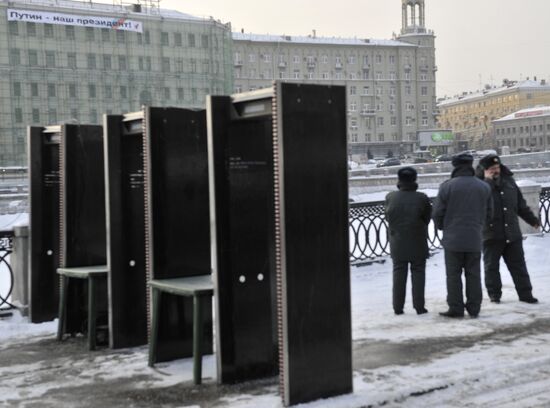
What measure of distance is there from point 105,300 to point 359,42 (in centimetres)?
12114

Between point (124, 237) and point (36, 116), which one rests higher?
point (36, 116)


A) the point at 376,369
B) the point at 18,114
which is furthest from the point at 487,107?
the point at 376,369

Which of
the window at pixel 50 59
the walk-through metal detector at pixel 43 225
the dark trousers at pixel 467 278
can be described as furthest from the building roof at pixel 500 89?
the walk-through metal detector at pixel 43 225

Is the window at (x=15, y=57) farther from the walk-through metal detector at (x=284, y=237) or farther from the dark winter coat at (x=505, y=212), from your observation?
the walk-through metal detector at (x=284, y=237)

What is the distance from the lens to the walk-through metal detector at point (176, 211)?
21.5ft

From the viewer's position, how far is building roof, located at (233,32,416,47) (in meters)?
119

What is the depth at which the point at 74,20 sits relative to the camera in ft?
266

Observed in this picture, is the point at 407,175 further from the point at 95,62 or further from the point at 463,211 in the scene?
the point at 95,62

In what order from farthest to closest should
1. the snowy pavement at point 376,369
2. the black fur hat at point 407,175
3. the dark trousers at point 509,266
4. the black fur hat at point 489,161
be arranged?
the dark trousers at point 509,266 < the black fur hat at point 489,161 < the black fur hat at point 407,175 < the snowy pavement at point 376,369

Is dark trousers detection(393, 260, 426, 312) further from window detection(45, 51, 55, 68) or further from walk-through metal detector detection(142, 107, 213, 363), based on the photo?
window detection(45, 51, 55, 68)

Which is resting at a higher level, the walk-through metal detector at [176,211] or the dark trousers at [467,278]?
the walk-through metal detector at [176,211]

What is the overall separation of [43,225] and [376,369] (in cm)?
434

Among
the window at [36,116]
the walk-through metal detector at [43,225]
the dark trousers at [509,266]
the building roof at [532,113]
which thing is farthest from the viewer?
the building roof at [532,113]

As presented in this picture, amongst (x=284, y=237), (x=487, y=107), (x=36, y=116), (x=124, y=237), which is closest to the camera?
(x=284, y=237)
